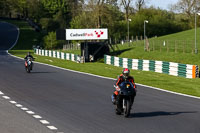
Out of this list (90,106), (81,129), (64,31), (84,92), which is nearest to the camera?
(81,129)

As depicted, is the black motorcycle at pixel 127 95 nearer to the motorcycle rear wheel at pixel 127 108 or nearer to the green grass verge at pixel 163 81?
the motorcycle rear wheel at pixel 127 108

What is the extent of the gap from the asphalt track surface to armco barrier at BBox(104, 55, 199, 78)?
10.5 meters

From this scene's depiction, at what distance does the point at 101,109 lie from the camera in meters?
15.4

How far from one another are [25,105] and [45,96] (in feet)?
9.91

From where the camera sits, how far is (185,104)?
1719cm

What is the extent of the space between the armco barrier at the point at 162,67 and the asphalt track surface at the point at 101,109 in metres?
10.5

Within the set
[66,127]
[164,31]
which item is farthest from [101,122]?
[164,31]

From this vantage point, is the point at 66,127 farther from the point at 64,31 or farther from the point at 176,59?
the point at 64,31

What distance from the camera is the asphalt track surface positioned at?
1191 centimetres

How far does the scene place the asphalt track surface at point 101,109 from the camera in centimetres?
1191

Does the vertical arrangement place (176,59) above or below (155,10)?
below

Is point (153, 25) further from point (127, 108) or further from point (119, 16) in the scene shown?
point (127, 108)

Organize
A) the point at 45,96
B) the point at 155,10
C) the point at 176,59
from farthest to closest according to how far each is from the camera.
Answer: the point at 155,10, the point at 176,59, the point at 45,96

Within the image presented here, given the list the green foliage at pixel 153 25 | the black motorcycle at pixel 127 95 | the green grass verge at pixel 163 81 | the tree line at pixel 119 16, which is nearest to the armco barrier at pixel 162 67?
the green grass verge at pixel 163 81
